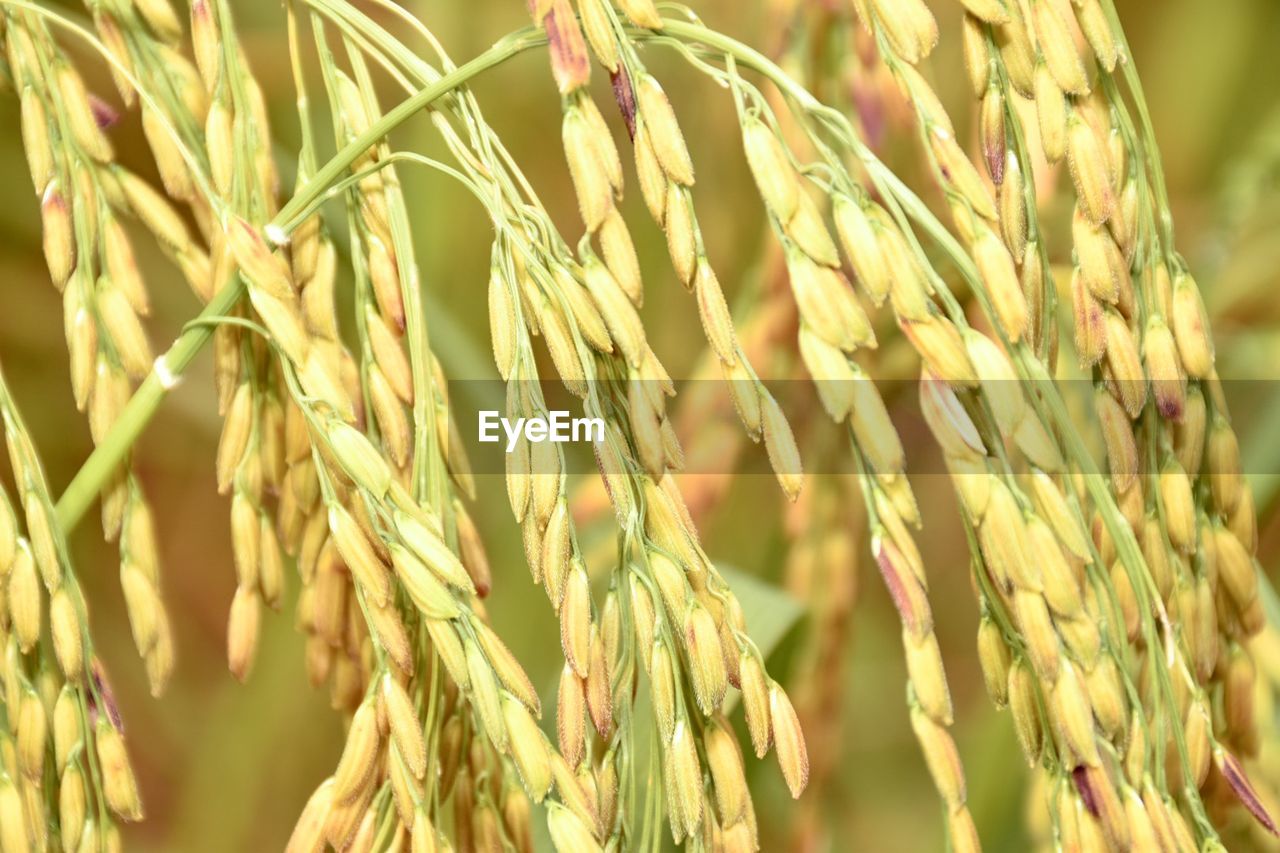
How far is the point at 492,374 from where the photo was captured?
1.01m

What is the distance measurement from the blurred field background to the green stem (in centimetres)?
38

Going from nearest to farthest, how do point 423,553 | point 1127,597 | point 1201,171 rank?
point 423,553 < point 1127,597 < point 1201,171

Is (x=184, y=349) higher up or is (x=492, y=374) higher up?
(x=492, y=374)

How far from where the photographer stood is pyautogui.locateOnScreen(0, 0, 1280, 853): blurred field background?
979 millimetres

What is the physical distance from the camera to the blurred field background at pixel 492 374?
0.98 metres

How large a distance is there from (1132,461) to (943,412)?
11 cm

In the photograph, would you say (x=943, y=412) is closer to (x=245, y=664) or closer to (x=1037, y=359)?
(x=1037, y=359)

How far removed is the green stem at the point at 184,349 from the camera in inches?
20.6

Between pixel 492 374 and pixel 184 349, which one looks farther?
pixel 492 374

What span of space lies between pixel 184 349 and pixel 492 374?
18.9 inches

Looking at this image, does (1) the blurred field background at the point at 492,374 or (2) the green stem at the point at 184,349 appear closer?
(2) the green stem at the point at 184,349

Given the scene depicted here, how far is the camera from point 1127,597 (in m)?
0.57

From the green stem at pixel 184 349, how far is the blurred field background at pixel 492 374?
14.9 inches

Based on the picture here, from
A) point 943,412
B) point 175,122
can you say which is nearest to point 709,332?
point 943,412
